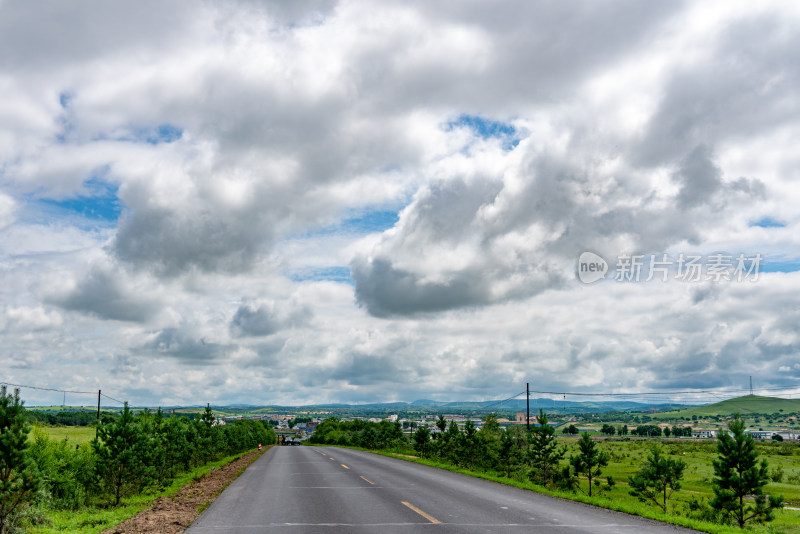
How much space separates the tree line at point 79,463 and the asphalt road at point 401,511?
387 centimetres

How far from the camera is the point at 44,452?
1903 centimetres

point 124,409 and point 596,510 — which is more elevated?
point 124,409

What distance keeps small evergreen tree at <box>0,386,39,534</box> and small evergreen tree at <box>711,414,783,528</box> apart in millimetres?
17380

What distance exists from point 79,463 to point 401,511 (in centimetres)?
1533

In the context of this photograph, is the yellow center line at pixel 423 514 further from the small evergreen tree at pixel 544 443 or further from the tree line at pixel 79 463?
the small evergreen tree at pixel 544 443

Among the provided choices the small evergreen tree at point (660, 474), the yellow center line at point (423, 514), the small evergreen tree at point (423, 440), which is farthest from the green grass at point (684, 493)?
the yellow center line at point (423, 514)

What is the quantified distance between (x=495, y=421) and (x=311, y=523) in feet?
155

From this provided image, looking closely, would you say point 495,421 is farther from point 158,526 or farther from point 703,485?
point 158,526

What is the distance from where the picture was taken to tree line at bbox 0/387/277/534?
11.5 m

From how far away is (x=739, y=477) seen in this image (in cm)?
1528

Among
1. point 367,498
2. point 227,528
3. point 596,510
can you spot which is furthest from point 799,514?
point 227,528

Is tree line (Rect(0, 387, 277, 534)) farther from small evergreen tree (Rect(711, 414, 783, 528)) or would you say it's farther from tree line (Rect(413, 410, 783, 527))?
small evergreen tree (Rect(711, 414, 783, 528))

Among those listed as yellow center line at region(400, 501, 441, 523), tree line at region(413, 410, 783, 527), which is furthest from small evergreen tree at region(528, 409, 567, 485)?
yellow center line at region(400, 501, 441, 523)

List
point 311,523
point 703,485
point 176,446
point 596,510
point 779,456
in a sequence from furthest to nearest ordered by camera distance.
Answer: point 779,456, point 703,485, point 176,446, point 596,510, point 311,523
